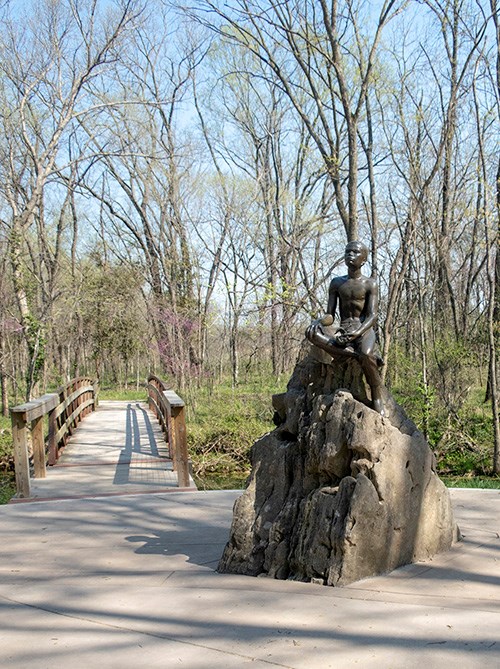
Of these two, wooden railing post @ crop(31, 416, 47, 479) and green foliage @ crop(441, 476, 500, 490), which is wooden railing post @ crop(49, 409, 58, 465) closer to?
wooden railing post @ crop(31, 416, 47, 479)

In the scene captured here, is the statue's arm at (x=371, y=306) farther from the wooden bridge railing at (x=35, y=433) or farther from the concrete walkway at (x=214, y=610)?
the wooden bridge railing at (x=35, y=433)

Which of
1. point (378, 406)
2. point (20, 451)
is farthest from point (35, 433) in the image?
point (378, 406)

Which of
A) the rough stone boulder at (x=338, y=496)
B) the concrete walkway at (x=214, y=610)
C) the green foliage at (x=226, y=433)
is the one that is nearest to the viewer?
the concrete walkway at (x=214, y=610)

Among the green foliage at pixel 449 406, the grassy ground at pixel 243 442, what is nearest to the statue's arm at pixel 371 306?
the grassy ground at pixel 243 442

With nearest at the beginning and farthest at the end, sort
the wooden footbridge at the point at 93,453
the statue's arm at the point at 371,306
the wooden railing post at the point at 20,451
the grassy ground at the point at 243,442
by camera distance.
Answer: the statue's arm at the point at 371,306 < the wooden railing post at the point at 20,451 < the wooden footbridge at the point at 93,453 < the grassy ground at the point at 243,442

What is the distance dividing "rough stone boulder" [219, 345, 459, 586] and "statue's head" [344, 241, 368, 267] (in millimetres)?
779

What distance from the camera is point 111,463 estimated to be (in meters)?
10.9

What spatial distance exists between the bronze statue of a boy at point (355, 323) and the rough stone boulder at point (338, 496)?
0.13 metres

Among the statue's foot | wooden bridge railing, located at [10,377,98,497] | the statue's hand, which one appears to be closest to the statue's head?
the statue's hand

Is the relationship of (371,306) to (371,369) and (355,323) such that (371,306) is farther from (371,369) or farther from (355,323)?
(371,369)

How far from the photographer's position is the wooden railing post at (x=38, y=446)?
898 cm

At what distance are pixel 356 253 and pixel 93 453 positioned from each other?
7.75 metres

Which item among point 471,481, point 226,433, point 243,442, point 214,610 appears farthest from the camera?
point 226,433

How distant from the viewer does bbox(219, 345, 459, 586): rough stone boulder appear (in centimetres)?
459
